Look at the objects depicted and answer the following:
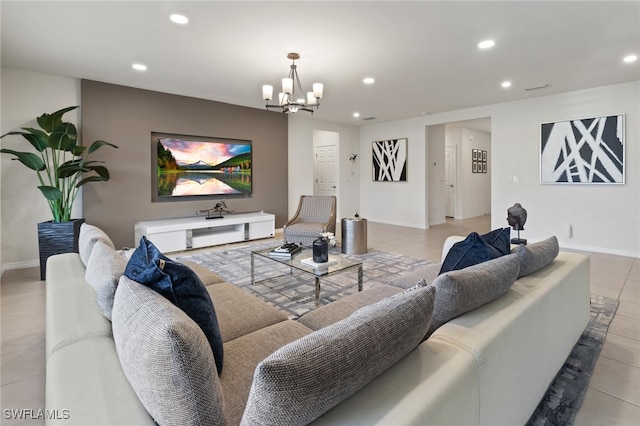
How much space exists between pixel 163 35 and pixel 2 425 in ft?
10.2

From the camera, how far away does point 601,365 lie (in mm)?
1975

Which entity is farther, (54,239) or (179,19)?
(54,239)

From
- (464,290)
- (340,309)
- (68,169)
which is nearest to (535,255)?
(464,290)

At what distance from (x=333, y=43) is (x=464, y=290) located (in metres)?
2.88

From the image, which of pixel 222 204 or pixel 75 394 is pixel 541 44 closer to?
pixel 75 394

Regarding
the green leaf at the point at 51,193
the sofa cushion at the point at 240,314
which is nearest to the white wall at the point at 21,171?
the green leaf at the point at 51,193

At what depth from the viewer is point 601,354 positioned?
2090 millimetres

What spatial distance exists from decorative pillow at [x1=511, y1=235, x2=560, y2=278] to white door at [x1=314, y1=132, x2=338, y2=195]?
244 inches

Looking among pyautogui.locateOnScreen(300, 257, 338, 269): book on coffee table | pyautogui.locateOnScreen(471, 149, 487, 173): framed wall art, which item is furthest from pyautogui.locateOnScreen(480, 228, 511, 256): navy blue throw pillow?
pyautogui.locateOnScreen(471, 149, 487, 173): framed wall art

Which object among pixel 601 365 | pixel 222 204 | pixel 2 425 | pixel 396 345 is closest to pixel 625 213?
pixel 601 365

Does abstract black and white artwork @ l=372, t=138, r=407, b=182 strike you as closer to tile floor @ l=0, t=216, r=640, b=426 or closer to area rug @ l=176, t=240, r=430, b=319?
area rug @ l=176, t=240, r=430, b=319

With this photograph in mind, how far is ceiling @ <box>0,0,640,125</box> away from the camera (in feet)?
8.69

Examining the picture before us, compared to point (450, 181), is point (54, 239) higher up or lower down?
lower down

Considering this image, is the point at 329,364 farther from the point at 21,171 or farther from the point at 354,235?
the point at 21,171
